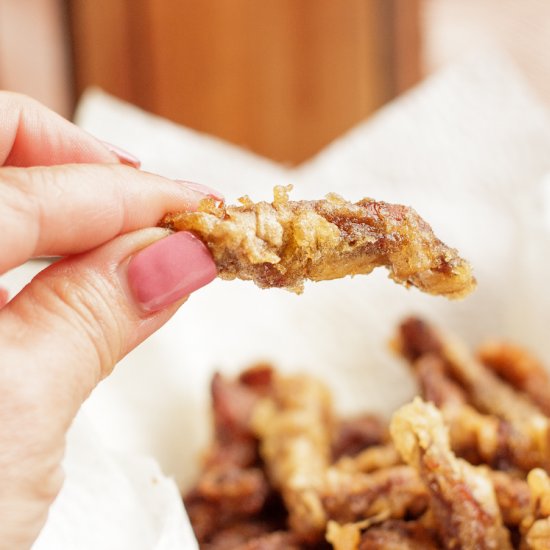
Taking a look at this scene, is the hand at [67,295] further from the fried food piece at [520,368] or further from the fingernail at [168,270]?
the fried food piece at [520,368]

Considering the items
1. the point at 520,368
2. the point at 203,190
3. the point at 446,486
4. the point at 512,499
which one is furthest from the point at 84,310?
the point at 520,368

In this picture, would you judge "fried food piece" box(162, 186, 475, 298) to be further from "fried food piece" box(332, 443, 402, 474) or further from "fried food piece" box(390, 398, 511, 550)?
"fried food piece" box(332, 443, 402, 474)

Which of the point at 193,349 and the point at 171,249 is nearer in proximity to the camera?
the point at 171,249

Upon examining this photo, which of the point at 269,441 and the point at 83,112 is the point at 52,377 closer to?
the point at 269,441

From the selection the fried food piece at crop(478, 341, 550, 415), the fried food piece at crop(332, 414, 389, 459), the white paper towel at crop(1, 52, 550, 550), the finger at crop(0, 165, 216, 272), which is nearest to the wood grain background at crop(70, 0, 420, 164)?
the white paper towel at crop(1, 52, 550, 550)

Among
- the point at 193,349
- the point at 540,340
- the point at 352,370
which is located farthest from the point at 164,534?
the point at 540,340

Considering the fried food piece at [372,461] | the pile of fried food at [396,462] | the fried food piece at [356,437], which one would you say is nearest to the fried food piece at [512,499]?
the pile of fried food at [396,462]

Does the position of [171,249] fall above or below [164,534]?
above
